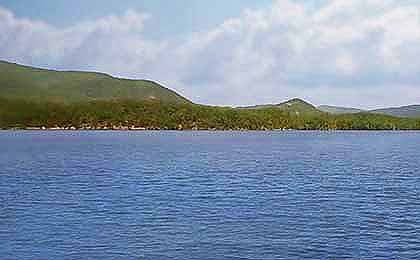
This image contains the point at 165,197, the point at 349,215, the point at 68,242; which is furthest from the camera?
the point at 165,197

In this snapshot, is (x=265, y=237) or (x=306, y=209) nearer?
(x=265, y=237)

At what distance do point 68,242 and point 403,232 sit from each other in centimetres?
1849

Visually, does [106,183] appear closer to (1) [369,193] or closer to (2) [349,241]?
(1) [369,193]

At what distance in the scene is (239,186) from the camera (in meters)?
53.1

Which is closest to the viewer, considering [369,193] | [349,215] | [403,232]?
[403,232]

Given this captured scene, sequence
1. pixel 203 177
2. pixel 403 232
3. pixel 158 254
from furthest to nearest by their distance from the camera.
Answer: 1. pixel 203 177
2. pixel 403 232
3. pixel 158 254

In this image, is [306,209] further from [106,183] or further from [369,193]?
[106,183]

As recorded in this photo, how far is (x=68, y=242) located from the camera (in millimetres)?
28750

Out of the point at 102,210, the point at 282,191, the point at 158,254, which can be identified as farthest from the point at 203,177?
the point at 158,254

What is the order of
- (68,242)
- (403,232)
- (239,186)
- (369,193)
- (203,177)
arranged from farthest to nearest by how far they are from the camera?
(203,177) → (239,186) → (369,193) → (403,232) → (68,242)

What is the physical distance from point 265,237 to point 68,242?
34.4ft

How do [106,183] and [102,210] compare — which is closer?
[102,210]

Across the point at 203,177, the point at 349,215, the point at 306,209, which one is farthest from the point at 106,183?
the point at 349,215

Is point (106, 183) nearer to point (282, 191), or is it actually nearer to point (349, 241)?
point (282, 191)
